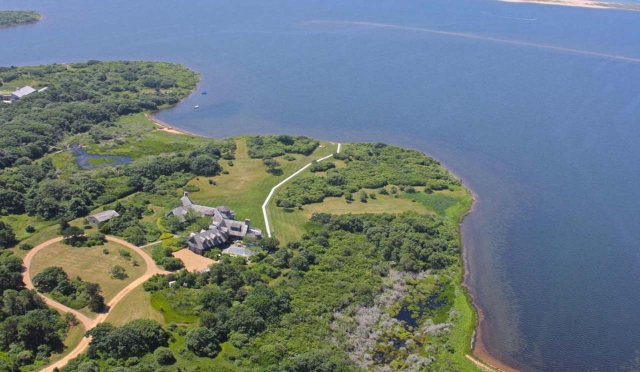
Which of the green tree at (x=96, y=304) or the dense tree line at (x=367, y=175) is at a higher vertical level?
the dense tree line at (x=367, y=175)

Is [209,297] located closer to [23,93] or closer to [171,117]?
[171,117]

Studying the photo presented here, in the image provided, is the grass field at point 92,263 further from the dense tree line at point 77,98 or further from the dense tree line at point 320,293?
the dense tree line at point 77,98

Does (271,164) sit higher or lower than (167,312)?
higher

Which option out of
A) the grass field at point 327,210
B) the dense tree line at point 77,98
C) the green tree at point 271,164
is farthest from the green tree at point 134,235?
the dense tree line at point 77,98

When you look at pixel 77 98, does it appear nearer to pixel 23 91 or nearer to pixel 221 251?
pixel 23 91

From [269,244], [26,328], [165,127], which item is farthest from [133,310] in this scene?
[165,127]

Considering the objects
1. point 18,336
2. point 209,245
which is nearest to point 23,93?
point 209,245
